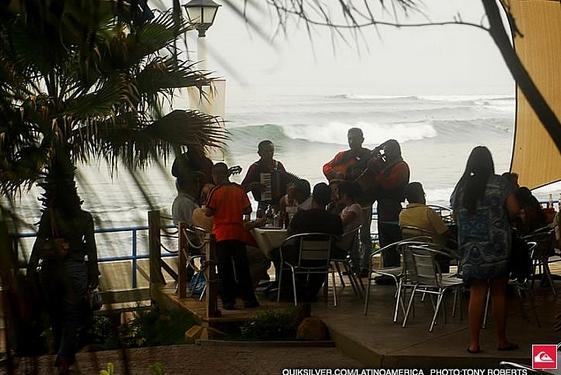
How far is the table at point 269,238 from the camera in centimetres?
712

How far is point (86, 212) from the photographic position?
0.63 metres

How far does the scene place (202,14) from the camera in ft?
2.19

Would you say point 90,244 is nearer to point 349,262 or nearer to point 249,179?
point 249,179

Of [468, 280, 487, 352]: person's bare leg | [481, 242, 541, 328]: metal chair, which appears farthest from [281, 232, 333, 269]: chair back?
[468, 280, 487, 352]: person's bare leg

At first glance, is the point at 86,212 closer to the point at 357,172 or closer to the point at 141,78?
the point at 141,78

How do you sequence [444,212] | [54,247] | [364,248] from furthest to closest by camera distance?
1. [444,212]
2. [364,248]
3. [54,247]

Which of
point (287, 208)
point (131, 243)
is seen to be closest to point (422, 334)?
point (287, 208)

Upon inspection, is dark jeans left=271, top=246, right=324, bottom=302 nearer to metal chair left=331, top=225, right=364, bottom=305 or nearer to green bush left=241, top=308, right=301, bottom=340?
metal chair left=331, top=225, right=364, bottom=305

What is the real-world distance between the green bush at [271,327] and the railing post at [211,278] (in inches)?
10.1

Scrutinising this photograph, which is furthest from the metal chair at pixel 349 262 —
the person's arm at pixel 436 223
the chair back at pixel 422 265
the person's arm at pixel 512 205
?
the person's arm at pixel 512 205

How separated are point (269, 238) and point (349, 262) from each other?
709 mm

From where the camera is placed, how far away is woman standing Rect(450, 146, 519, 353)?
5.14 m

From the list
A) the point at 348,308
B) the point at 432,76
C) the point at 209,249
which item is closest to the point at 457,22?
the point at 432,76

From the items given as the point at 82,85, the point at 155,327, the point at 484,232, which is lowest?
the point at 484,232
